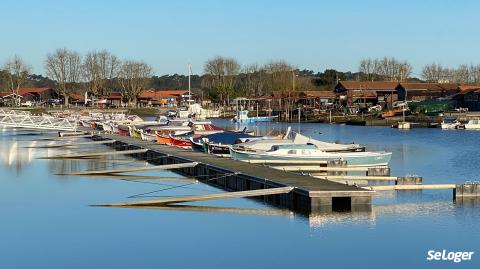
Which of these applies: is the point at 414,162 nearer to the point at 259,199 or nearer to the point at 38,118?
the point at 259,199

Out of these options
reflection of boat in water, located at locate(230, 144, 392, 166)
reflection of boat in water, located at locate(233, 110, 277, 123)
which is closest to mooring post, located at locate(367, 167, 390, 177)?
reflection of boat in water, located at locate(230, 144, 392, 166)

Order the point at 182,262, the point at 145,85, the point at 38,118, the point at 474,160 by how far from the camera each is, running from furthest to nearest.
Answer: the point at 145,85 → the point at 38,118 → the point at 474,160 → the point at 182,262

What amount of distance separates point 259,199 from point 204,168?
8.11 metres

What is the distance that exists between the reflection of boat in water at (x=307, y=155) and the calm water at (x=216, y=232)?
16.8 ft

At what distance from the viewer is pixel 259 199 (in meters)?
31.8

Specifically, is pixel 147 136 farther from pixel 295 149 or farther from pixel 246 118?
pixel 246 118

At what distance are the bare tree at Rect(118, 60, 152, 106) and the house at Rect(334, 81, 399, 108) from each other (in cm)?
4470

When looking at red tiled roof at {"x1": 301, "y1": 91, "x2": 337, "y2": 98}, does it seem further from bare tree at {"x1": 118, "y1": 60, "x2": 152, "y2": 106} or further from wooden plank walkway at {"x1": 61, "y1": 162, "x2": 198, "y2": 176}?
wooden plank walkway at {"x1": 61, "y1": 162, "x2": 198, "y2": 176}

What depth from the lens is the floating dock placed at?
90.9 feet

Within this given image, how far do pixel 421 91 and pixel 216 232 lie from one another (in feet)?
375

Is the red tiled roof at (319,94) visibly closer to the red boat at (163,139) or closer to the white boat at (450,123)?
the white boat at (450,123)

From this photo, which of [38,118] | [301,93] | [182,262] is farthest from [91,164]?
[301,93]

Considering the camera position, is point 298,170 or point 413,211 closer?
point 413,211

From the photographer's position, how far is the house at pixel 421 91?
134 m
